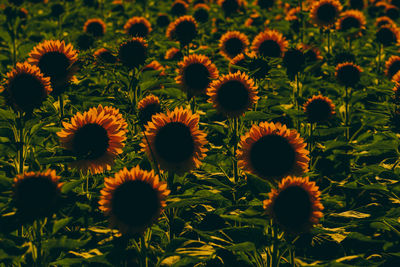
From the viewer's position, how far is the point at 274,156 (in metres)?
2.11

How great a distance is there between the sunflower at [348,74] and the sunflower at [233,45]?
3.54 feet

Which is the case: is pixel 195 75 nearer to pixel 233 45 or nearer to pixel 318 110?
pixel 318 110

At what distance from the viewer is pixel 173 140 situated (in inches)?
84.0

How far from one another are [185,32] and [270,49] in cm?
89

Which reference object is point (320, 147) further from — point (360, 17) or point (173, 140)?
point (360, 17)

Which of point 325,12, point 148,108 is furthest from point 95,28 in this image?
point 148,108

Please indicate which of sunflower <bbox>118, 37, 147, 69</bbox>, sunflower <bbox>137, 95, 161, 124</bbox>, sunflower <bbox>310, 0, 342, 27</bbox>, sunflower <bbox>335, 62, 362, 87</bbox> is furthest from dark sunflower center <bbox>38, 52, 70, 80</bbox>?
sunflower <bbox>310, 0, 342, 27</bbox>

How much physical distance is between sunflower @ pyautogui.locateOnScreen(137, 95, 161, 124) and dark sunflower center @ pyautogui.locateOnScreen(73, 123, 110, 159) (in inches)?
23.6

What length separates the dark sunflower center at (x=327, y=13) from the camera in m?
4.76

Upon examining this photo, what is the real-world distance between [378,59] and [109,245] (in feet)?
12.9

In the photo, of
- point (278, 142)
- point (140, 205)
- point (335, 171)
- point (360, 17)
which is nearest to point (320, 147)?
point (335, 171)

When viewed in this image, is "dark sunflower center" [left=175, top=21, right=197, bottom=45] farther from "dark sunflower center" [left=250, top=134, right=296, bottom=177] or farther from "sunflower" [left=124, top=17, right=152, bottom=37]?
"dark sunflower center" [left=250, top=134, right=296, bottom=177]


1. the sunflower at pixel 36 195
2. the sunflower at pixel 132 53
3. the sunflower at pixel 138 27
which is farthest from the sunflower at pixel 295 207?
the sunflower at pixel 138 27

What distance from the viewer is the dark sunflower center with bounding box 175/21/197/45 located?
4.18 meters
